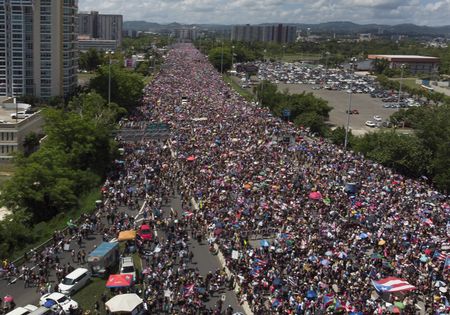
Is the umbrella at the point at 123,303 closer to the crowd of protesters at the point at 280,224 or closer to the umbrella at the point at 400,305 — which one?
the crowd of protesters at the point at 280,224

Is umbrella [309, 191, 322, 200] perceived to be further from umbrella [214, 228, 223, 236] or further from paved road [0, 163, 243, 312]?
paved road [0, 163, 243, 312]

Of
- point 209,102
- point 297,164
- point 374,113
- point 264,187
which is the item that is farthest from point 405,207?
point 374,113

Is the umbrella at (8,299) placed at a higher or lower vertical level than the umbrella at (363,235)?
lower

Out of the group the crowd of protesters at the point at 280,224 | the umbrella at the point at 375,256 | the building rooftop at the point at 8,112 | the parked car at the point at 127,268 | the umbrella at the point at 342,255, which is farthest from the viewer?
the building rooftop at the point at 8,112

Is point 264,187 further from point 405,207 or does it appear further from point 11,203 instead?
point 11,203

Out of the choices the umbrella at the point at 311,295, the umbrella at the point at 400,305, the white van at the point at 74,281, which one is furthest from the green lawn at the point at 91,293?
the umbrella at the point at 400,305

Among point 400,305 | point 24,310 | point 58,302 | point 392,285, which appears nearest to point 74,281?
point 58,302
